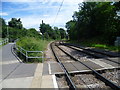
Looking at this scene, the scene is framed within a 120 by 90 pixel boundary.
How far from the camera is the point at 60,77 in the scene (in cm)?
598

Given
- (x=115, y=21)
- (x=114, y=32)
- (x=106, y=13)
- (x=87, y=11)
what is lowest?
(x=114, y=32)

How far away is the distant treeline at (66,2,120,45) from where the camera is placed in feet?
79.9

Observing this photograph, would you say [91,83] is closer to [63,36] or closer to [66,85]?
[66,85]

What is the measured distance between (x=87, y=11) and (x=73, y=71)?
128 feet

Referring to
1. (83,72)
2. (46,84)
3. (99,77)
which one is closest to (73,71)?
(83,72)

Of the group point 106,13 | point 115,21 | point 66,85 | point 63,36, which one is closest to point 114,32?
point 115,21

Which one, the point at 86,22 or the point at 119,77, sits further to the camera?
the point at 86,22

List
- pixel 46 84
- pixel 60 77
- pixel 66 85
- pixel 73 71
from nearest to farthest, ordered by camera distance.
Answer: pixel 46 84 → pixel 66 85 → pixel 60 77 → pixel 73 71

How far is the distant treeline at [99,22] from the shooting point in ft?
79.9

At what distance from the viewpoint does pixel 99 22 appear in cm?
3203

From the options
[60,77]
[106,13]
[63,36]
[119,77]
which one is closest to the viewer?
[119,77]

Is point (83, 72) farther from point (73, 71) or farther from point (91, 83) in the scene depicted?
point (91, 83)

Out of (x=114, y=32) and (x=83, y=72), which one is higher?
(x=114, y=32)

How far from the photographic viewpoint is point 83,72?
640 cm
